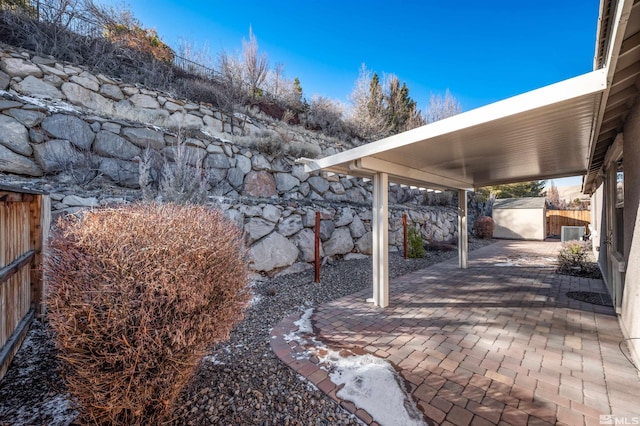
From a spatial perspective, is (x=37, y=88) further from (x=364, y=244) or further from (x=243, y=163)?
(x=364, y=244)

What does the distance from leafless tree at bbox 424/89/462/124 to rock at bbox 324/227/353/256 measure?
16.4 m

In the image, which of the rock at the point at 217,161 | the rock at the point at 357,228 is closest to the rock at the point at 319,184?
the rock at the point at 357,228

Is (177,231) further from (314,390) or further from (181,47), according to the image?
(181,47)

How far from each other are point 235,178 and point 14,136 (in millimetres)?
3949

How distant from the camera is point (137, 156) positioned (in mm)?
5738

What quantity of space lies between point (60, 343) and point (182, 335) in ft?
2.49

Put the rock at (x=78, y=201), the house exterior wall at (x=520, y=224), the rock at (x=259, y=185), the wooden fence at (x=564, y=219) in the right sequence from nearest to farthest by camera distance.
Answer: the rock at (x=78, y=201), the rock at (x=259, y=185), the house exterior wall at (x=520, y=224), the wooden fence at (x=564, y=219)

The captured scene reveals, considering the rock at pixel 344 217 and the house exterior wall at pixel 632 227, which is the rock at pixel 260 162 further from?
the house exterior wall at pixel 632 227

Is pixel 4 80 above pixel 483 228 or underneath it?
above

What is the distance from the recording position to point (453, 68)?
13570mm

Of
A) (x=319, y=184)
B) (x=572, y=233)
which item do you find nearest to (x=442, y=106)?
(x=572, y=233)

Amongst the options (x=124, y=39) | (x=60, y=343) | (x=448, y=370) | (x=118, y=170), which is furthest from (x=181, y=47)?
(x=448, y=370)

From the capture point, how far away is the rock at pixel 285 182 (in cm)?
777

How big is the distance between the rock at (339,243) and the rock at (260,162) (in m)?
2.77
